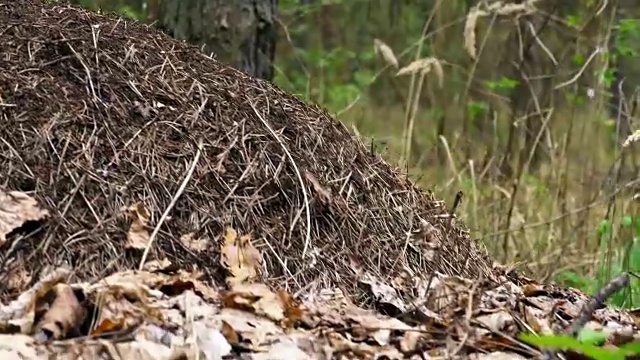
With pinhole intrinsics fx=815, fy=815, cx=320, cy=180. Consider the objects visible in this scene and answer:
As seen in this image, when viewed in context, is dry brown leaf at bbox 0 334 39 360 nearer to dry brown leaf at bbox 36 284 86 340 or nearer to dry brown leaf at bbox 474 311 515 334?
dry brown leaf at bbox 36 284 86 340

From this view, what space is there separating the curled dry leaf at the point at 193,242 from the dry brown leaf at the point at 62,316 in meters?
0.48

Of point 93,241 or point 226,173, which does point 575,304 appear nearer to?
point 226,173

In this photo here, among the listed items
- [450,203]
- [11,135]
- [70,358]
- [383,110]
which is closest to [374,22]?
[383,110]

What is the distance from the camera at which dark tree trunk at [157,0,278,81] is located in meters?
4.47

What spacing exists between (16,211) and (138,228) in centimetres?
36

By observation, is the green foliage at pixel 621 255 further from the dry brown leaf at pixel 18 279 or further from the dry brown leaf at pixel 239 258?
the dry brown leaf at pixel 18 279

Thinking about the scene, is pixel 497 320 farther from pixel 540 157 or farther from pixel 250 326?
pixel 540 157

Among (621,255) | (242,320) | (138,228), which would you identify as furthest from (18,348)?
(621,255)

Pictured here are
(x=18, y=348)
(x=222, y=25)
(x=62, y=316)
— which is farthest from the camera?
(x=222, y=25)

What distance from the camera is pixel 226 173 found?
2.86 m

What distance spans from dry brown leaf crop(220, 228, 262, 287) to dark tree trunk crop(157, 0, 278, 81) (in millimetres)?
2013

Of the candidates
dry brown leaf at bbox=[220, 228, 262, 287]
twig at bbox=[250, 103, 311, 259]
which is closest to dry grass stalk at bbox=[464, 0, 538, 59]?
twig at bbox=[250, 103, 311, 259]

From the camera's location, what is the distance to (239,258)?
253 centimetres

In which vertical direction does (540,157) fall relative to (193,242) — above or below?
below
